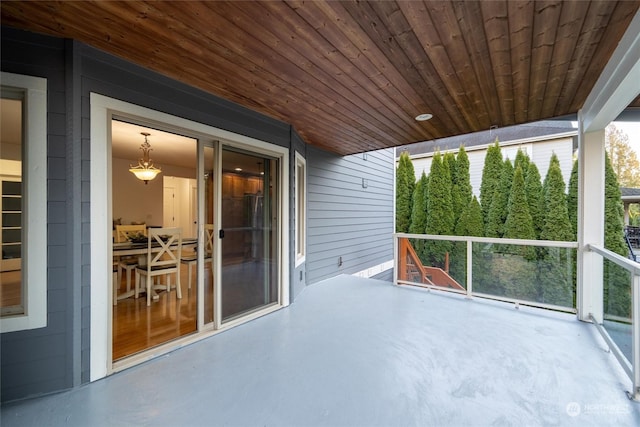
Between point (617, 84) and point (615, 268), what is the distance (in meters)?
1.74

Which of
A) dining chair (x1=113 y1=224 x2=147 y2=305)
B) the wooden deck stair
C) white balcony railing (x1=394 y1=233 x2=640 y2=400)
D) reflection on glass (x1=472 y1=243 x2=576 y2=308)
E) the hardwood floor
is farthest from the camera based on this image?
the wooden deck stair

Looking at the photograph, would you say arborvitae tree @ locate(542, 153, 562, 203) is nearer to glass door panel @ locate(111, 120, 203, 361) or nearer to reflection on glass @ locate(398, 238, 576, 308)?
reflection on glass @ locate(398, 238, 576, 308)

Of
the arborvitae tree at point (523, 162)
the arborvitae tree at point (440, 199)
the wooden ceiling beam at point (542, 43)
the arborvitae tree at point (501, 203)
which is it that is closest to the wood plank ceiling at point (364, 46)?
the wooden ceiling beam at point (542, 43)

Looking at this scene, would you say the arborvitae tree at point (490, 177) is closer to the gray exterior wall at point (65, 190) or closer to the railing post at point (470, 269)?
the railing post at point (470, 269)

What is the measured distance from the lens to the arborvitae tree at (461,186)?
702 cm

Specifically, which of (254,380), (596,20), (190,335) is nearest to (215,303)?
(190,335)

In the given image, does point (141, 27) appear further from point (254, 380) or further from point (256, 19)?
point (254, 380)

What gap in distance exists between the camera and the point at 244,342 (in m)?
2.80

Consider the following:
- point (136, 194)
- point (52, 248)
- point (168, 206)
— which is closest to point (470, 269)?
point (52, 248)

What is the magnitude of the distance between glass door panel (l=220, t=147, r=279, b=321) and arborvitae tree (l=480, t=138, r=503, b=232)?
5499 mm

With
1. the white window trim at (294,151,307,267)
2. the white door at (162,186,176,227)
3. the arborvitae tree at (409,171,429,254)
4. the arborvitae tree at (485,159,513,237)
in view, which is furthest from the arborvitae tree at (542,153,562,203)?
the white door at (162,186,176,227)

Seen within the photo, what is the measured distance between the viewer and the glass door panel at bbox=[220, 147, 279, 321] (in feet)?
10.4

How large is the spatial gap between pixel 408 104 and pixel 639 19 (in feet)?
5.58

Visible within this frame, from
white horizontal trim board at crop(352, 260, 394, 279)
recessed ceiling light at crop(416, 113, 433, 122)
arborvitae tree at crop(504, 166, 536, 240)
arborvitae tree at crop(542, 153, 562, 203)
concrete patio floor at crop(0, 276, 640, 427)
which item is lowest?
white horizontal trim board at crop(352, 260, 394, 279)
